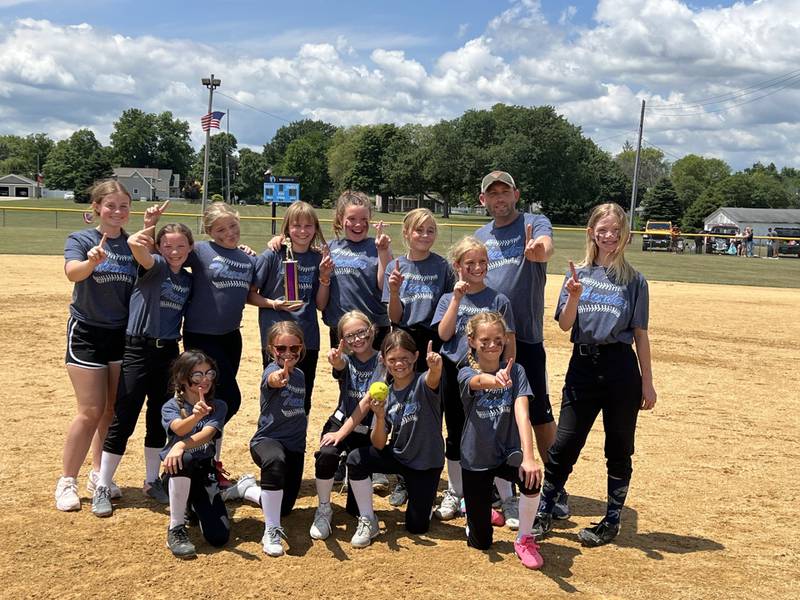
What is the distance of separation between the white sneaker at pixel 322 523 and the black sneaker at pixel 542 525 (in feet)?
3.94

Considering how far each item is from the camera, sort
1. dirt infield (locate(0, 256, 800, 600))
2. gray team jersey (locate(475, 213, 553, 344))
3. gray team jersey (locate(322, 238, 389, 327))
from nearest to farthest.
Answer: dirt infield (locate(0, 256, 800, 600)) → gray team jersey (locate(475, 213, 553, 344)) → gray team jersey (locate(322, 238, 389, 327))

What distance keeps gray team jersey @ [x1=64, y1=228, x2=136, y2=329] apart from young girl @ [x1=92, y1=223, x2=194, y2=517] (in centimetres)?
6

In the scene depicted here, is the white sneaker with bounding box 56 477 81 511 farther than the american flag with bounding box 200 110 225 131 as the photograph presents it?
No

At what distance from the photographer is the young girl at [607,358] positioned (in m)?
4.04

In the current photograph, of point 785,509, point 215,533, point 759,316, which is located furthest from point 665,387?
point 759,316

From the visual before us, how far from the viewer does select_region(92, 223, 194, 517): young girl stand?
431 centimetres

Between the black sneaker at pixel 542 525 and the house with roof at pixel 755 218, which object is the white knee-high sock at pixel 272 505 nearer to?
the black sneaker at pixel 542 525

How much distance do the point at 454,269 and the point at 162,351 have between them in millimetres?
1878

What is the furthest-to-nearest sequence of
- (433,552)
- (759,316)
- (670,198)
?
1. (670,198)
2. (759,316)
3. (433,552)

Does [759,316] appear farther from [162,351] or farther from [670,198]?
[670,198]

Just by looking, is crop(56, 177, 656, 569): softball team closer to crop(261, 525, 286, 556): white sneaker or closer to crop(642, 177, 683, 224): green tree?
crop(261, 525, 286, 556): white sneaker

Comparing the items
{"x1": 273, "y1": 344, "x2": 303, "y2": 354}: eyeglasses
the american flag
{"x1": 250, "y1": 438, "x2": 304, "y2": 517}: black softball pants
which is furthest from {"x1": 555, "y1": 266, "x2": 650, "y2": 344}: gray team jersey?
the american flag

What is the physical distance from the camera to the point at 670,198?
73.2 meters

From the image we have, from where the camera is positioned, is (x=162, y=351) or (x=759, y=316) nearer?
(x=162, y=351)
